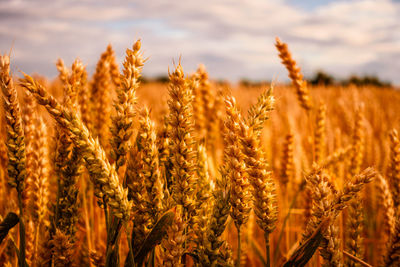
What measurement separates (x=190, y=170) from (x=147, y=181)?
0.14 meters

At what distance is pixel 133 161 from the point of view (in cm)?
95

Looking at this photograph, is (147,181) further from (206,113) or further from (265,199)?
(206,113)

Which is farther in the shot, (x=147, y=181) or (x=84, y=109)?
(x=84, y=109)

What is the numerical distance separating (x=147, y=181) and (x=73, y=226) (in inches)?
17.8

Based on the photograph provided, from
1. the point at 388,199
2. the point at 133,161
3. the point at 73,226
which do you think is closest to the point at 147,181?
the point at 133,161

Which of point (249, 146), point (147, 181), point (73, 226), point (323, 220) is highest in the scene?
point (249, 146)

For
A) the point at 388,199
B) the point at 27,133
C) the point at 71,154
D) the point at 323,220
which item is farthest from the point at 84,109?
the point at 388,199

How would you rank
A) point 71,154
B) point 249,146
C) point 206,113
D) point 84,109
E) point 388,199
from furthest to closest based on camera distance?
point 206,113, point 84,109, point 388,199, point 71,154, point 249,146

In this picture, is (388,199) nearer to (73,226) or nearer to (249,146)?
(249,146)

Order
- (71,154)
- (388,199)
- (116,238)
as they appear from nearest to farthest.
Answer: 1. (116,238)
2. (71,154)
3. (388,199)

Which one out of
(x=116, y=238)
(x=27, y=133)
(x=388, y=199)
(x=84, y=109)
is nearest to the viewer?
(x=116, y=238)

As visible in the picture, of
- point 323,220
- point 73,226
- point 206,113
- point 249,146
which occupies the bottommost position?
point 73,226

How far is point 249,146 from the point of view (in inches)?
34.9

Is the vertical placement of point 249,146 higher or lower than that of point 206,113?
lower
